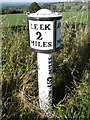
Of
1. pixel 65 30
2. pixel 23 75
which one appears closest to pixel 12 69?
pixel 23 75

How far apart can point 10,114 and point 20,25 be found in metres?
1.51

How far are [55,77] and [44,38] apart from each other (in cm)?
74

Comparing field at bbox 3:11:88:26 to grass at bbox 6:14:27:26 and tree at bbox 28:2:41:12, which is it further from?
tree at bbox 28:2:41:12

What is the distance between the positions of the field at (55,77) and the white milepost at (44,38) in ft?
0.66

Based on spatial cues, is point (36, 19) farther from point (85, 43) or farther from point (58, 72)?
point (85, 43)

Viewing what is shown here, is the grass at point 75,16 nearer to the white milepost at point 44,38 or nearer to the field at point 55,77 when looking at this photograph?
the field at point 55,77

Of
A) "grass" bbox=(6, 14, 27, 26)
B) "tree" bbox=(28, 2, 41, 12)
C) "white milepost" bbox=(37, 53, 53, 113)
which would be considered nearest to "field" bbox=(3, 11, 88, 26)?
"grass" bbox=(6, 14, 27, 26)

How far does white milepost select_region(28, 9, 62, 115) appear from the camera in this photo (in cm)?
225

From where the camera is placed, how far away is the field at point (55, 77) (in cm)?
244

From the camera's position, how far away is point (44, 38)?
89.4 inches

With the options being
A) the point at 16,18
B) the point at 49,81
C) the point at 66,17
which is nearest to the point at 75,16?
the point at 66,17

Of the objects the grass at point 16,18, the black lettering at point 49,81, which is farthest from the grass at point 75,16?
the black lettering at point 49,81

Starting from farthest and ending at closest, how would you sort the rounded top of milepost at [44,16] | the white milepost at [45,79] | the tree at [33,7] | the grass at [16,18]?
1. the grass at [16,18]
2. the tree at [33,7]
3. the white milepost at [45,79]
4. the rounded top of milepost at [44,16]

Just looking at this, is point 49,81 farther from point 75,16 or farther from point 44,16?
point 75,16
